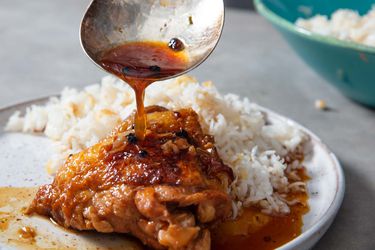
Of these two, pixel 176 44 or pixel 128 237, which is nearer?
pixel 128 237

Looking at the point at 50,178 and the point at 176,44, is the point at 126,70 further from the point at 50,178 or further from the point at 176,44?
the point at 50,178

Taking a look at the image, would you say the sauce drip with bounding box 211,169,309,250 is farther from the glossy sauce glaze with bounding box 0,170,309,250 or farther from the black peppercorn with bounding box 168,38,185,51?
the black peppercorn with bounding box 168,38,185,51

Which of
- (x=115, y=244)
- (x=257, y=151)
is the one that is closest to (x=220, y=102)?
(x=257, y=151)

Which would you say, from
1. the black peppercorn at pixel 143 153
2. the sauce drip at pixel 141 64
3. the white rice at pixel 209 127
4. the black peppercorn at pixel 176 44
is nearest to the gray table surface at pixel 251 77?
the white rice at pixel 209 127

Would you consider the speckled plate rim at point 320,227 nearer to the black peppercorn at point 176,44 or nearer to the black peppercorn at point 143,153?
the black peppercorn at point 143,153

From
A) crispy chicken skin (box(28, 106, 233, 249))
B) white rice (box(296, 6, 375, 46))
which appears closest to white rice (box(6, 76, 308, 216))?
crispy chicken skin (box(28, 106, 233, 249))

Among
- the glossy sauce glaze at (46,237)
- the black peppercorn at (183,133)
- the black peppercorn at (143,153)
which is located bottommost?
the glossy sauce glaze at (46,237)

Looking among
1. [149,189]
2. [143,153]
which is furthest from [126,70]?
[149,189]
